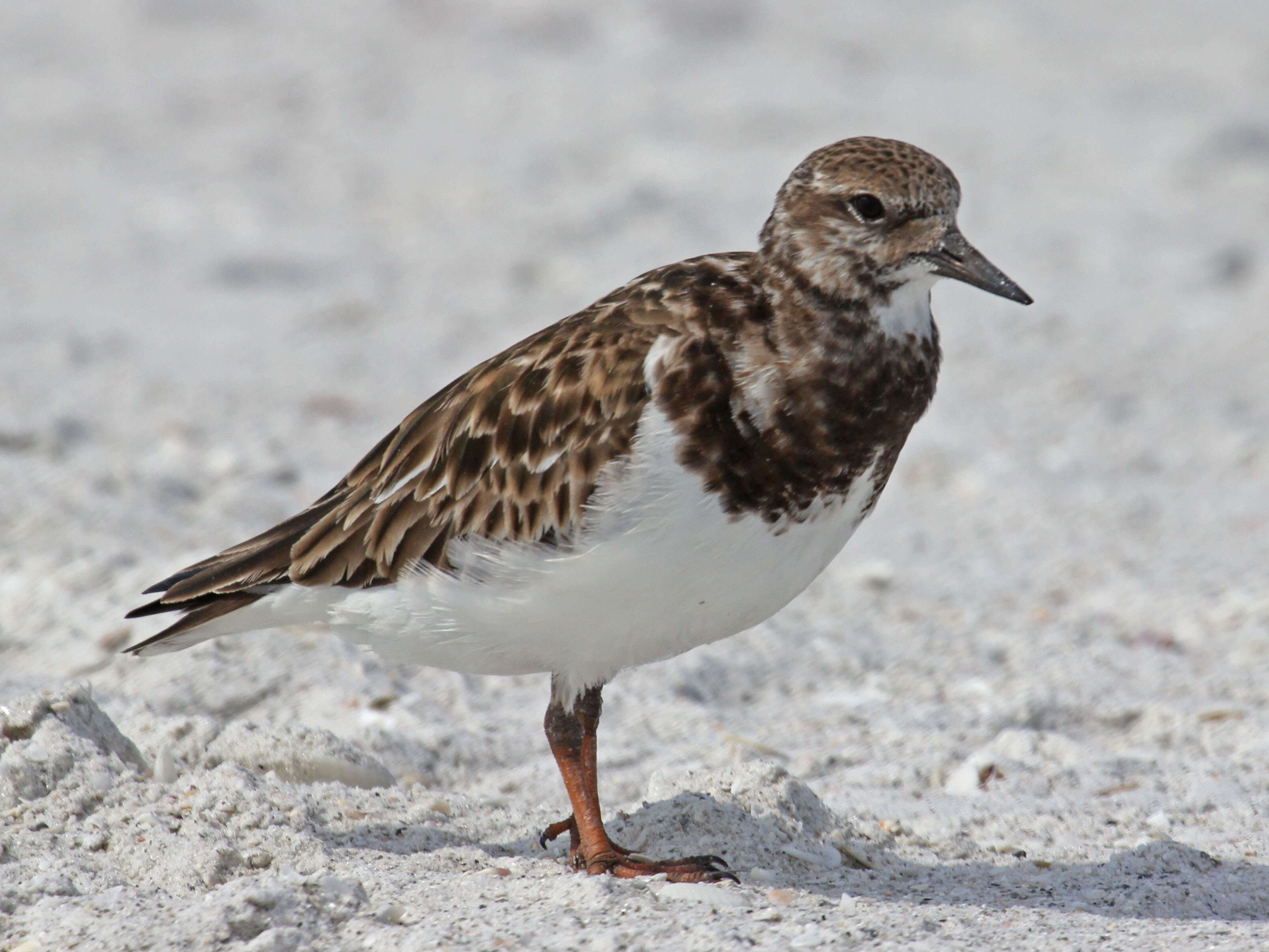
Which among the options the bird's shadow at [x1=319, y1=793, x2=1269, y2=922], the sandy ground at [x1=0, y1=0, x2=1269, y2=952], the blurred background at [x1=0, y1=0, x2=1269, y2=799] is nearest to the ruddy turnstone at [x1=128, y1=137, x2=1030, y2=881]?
the bird's shadow at [x1=319, y1=793, x2=1269, y2=922]

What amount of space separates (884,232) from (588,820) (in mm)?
1522

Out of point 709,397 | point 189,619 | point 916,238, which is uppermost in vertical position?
point 916,238

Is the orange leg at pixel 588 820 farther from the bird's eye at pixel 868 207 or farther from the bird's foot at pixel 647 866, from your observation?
the bird's eye at pixel 868 207

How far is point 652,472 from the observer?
3.52 m

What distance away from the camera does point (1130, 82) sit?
12.5 metres

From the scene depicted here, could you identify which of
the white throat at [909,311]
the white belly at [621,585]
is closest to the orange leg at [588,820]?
the white belly at [621,585]

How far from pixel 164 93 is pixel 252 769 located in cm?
930

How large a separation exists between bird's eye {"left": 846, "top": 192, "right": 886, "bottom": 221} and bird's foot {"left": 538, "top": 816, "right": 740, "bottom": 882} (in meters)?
1.51

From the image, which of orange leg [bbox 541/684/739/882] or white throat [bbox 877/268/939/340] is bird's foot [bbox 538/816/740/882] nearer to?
orange leg [bbox 541/684/739/882]

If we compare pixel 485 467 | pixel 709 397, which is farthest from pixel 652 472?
pixel 485 467

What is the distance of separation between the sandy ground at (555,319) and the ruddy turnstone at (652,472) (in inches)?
17.8

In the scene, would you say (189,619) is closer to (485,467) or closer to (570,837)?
(485,467)

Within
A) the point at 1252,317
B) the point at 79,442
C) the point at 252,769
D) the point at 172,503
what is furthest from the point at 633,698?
the point at 1252,317

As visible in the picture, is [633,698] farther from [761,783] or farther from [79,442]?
[79,442]
